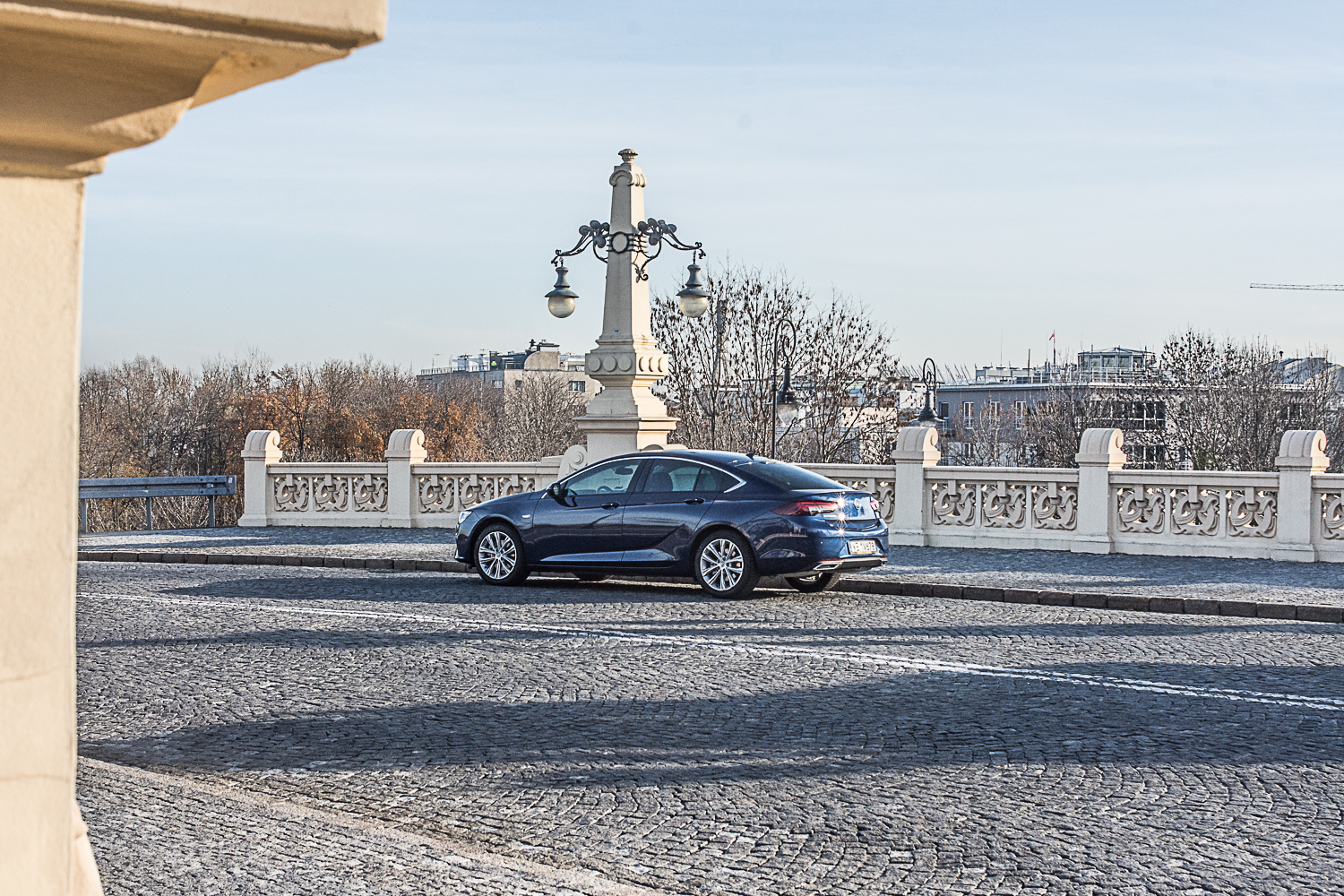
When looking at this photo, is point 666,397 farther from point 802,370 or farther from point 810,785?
point 810,785

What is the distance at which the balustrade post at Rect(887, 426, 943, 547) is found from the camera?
21281 millimetres

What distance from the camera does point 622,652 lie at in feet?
35.5

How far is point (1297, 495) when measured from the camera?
18.6 metres

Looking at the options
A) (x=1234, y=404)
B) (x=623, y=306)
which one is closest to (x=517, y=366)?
(x=1234, y=404)

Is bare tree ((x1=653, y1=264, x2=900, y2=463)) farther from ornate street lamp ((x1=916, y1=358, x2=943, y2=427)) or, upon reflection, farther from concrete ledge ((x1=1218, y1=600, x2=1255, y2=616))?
concrete ledge ((x1=1218, y1=600, x2=1255, y2=616))

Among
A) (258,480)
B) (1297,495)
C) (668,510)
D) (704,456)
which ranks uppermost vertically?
(704,456)

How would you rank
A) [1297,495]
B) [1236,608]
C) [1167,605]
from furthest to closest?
[1297,495] → [1167,605] → [1236,608]

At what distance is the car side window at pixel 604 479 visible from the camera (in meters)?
15.7

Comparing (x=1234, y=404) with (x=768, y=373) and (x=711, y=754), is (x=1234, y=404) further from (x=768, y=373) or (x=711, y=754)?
(x=711, y=754)

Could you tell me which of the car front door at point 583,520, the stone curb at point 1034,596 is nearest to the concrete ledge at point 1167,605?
the stone curb at point 1034,596

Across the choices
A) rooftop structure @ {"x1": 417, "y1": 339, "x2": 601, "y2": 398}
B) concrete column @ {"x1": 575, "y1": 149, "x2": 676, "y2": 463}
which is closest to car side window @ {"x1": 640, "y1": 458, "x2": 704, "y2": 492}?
concrete column @ {"x1": 575, "y1": 149, "x2": 676, "y2": 463}

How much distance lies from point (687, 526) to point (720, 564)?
0.55 meters

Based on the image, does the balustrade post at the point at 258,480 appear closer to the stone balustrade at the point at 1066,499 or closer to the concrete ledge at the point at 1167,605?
the stone balustrade at the point at 1066,499

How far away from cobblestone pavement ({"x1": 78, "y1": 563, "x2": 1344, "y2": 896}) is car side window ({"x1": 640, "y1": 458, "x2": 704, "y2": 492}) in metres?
2.52
